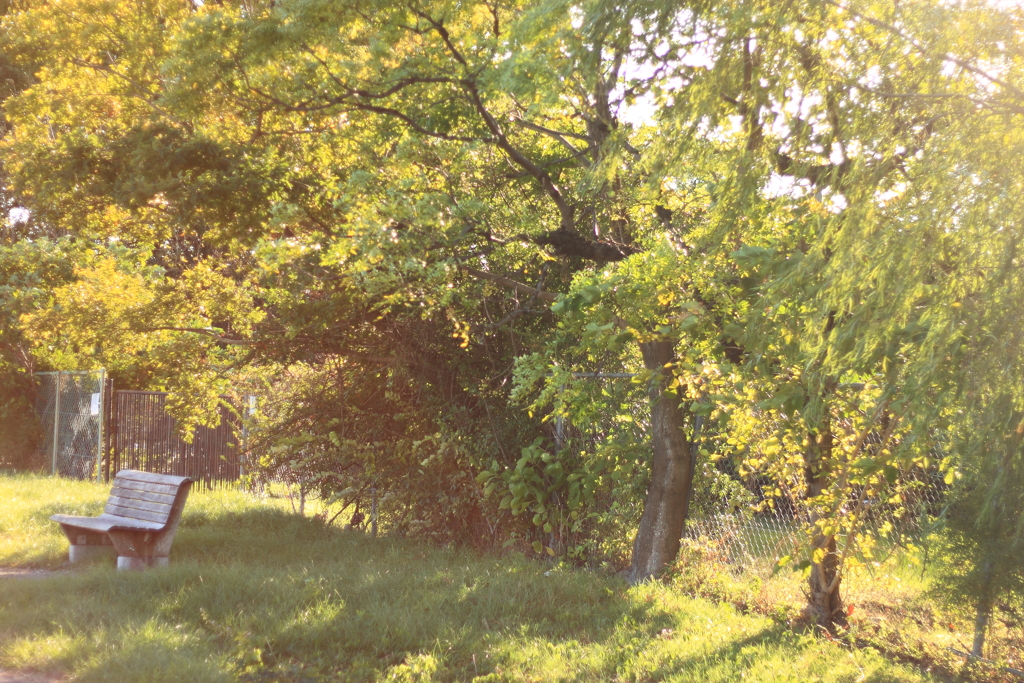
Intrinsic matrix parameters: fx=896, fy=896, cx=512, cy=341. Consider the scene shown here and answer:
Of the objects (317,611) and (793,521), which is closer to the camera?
(317,611)

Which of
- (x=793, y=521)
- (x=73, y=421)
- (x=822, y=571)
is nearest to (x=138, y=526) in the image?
(x=793, y=521)

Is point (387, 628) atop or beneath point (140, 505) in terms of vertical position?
beneath

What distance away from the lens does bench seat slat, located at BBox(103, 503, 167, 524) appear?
332 inches

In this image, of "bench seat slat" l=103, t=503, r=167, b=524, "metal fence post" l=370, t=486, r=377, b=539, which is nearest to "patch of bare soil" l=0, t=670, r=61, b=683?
"bench seat slat" l=103, t=503, r=167, b=524

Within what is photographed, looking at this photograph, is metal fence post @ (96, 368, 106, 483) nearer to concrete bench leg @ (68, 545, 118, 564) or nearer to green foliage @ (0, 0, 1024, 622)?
green foliage @ (0, 0, 1024, 622)

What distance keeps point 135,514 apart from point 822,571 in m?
6.40

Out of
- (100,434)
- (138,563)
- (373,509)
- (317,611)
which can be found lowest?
(317,611)

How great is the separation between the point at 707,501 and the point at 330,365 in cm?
469

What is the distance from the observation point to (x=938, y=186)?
3641 mm

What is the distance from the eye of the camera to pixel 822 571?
7188mm

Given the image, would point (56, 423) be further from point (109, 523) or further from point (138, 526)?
point (138, 526)

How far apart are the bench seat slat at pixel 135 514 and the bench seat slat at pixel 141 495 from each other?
116 mm

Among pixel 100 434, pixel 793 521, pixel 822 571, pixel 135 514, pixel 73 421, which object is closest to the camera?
pixel 822 571

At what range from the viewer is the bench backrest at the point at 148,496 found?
8461mm
